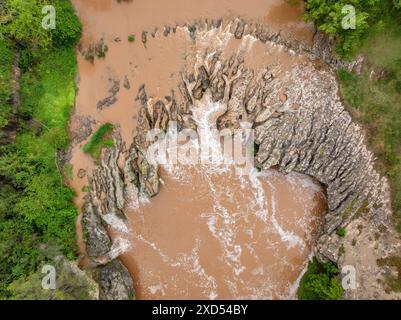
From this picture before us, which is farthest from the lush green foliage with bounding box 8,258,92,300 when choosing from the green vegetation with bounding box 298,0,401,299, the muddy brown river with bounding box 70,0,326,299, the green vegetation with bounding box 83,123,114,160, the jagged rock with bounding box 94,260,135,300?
the green vegetation with bounding box 298,0,401,299

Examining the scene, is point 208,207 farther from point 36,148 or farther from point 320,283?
point 36,148

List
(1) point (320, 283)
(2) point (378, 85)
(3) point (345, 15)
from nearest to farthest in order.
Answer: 1. (3) point (345, 15)
2. (1) point (320, 283)
3. (2) point (378, 85)

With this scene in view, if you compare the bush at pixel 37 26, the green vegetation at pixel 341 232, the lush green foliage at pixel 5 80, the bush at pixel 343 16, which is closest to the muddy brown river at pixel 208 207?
the green vegetation at pixel 341 232

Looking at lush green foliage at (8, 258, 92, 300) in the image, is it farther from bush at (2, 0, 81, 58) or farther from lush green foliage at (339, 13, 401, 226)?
lush green foliage at (339, 13, 401, 226)

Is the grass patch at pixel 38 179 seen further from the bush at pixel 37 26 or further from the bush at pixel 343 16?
the bush at pixel 343 16

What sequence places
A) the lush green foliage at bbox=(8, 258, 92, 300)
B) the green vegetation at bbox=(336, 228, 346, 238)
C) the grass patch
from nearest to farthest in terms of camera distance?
the lush green foliage at bbox=(8, 258, 92, 300), the grass patch, the green vegetation at bbox=(336, 228, 346, 238)

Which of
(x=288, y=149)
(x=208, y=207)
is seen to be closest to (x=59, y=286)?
(x=208, y=207)
